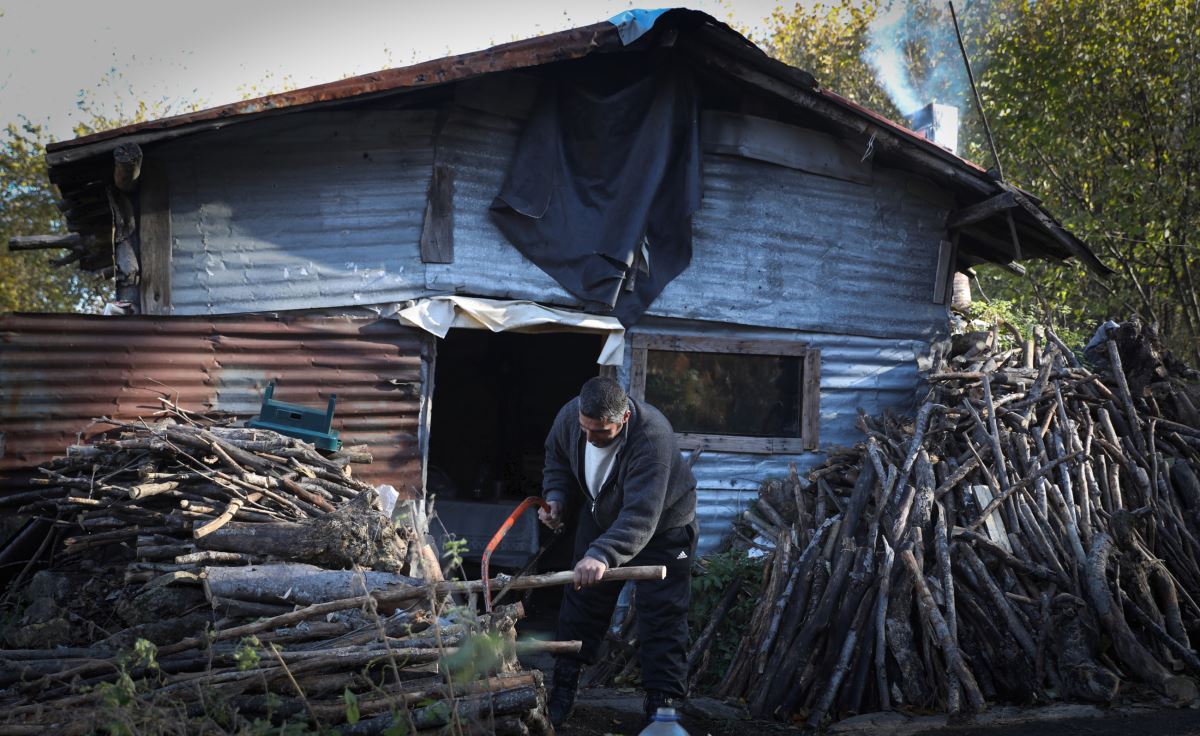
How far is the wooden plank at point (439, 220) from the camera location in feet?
27.7

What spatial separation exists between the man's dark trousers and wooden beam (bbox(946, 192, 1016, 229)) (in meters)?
5.45

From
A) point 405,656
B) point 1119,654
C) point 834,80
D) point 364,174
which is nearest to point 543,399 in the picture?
point 364,174

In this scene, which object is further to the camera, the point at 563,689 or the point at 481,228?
the point at 481,228

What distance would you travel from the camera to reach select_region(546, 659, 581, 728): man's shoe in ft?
19.1

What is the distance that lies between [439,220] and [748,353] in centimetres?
331

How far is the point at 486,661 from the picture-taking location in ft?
11.2

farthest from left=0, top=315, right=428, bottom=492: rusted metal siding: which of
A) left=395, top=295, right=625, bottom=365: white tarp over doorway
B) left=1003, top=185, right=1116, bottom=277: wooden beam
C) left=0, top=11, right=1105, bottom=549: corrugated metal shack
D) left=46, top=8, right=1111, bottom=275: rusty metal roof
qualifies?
left=1003, top=185, right=1116, bottom=277: wooden beam

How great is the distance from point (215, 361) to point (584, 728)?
4.39 meters

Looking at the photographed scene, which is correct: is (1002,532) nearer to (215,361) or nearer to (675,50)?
(675,50)

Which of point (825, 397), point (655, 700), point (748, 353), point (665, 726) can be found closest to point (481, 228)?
point (748, 353)

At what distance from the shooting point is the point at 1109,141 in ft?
52.3

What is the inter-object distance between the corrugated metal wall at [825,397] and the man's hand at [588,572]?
182 inches

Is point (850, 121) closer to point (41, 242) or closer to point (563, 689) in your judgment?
point (563, 689)

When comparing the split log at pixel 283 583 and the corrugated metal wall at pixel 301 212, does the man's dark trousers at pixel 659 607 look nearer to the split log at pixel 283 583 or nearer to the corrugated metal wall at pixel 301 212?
the split log at pixel 283 583
